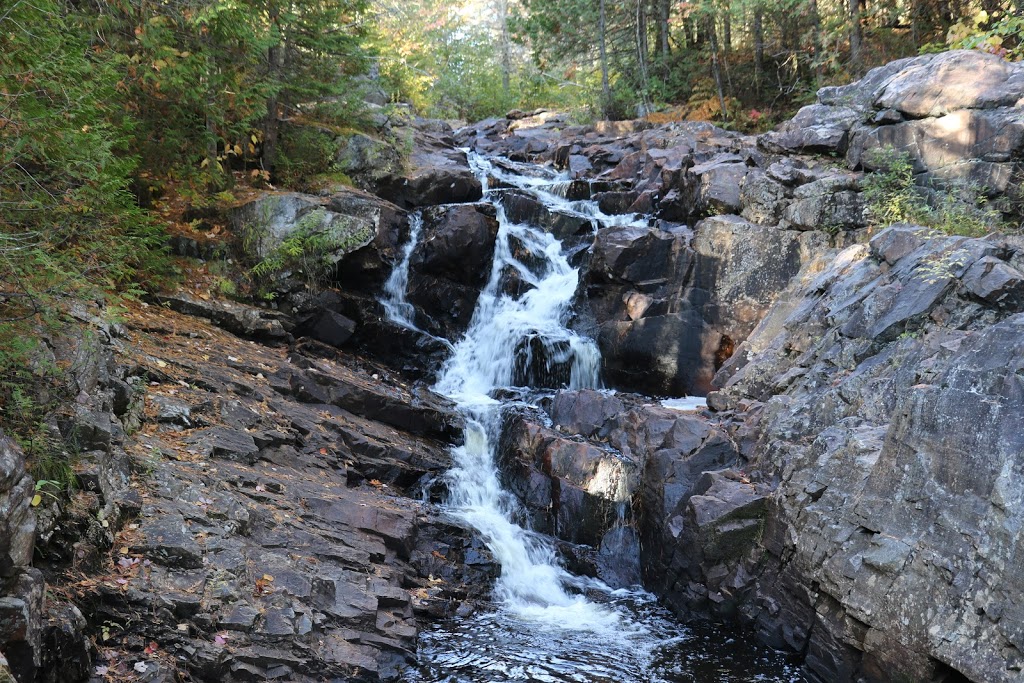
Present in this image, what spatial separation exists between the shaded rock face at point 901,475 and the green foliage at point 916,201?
3.68 ft

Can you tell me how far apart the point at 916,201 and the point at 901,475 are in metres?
6.60

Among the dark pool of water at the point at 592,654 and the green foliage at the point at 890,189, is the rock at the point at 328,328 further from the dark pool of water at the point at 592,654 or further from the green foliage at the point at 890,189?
the green foliage at the point at 890,189

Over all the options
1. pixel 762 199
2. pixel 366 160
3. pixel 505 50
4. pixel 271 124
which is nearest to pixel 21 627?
pixel 271 124

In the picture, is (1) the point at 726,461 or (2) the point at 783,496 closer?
(2) the point at 783,496

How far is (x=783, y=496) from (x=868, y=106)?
9210mm

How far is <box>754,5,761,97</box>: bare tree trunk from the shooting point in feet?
67.6

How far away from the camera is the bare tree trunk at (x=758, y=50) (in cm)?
2059

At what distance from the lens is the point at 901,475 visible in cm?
652

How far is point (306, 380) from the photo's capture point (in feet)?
33.6

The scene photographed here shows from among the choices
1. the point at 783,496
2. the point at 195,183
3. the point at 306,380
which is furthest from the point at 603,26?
the point at 783,496

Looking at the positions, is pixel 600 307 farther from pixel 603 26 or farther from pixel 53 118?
pixel 603 26

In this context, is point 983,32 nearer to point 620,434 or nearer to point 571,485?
point 620,434

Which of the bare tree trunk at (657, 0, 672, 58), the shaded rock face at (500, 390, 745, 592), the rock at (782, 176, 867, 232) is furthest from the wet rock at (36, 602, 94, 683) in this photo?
the bare tree trunk at (657, 0, 672, 58)

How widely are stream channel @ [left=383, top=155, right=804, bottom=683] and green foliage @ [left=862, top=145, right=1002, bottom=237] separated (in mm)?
4681
